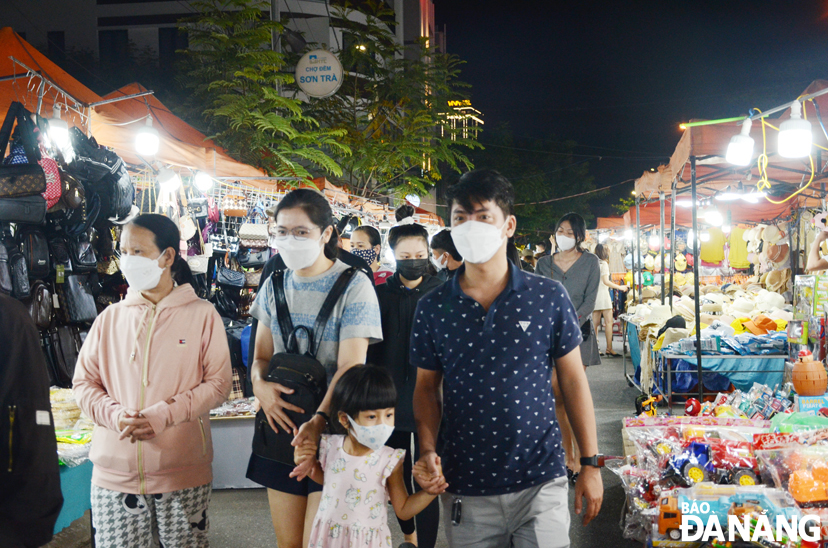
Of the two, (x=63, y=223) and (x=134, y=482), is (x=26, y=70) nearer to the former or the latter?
(x=63, y=223)

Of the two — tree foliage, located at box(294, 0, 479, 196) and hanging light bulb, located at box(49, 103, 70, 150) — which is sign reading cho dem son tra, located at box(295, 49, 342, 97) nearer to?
tree foliage, located at box(294, 0, 479, 196)

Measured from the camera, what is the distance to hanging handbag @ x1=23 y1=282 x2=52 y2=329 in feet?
15.7

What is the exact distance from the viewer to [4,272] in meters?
4.25

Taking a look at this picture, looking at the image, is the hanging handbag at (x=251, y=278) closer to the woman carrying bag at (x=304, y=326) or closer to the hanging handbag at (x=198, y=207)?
the hanging handbag at (x=198, y=207)

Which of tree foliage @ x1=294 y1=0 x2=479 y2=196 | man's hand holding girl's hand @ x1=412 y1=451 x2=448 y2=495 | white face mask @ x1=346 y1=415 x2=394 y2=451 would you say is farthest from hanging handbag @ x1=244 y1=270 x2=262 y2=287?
tree foliage @ x1=294 y1=0 x2=479 y2=196

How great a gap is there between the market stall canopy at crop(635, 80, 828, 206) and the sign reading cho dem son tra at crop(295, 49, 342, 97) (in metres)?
5.76

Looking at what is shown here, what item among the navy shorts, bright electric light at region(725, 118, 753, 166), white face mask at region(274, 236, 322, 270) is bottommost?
the navy shorts

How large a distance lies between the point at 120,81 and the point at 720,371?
23.0 meters

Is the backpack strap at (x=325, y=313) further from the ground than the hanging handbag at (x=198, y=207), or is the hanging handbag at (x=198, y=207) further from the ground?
the hanging handbag at (x=198, y=207)

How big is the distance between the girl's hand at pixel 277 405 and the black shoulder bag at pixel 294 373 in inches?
0.7

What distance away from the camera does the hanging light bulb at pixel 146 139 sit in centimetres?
572

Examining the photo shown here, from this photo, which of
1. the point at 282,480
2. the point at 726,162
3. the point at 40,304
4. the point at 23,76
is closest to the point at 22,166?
the point at 23,76

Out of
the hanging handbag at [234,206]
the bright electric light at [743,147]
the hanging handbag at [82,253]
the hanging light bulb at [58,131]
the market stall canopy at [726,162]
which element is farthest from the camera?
the hanging handbag at [234,206]

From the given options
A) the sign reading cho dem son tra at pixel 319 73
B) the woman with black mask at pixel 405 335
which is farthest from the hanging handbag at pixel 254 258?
the sign reading cho dem son tra at pixel 319 73
